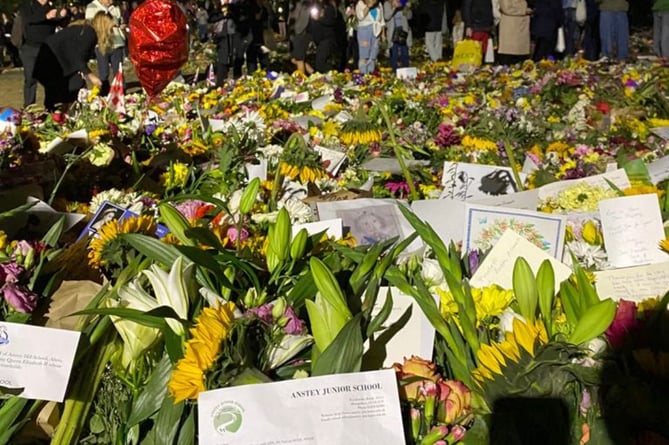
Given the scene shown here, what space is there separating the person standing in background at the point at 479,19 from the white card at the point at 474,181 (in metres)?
6.37

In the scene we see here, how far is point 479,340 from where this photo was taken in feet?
3.85

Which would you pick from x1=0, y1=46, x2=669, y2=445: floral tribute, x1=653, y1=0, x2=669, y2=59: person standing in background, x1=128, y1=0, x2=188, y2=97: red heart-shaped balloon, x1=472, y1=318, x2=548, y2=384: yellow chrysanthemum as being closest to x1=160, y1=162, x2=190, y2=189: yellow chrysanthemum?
Result: x1=0, y1=46, x2=669, y2=445: floral tribute

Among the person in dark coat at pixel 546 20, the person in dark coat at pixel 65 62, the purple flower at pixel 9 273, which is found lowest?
the purple flower at pixel 9 273

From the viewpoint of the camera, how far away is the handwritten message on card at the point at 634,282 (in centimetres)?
132

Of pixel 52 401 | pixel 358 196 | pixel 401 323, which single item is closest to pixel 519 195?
pixel 358 196

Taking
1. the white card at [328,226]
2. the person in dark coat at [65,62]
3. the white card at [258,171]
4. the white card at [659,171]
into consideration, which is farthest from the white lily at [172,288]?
the person in dark coat at [65,62]

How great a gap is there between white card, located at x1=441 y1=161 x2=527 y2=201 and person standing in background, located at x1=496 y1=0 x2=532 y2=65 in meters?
5.92

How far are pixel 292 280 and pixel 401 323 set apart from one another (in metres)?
0.23

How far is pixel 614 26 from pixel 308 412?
8.54m

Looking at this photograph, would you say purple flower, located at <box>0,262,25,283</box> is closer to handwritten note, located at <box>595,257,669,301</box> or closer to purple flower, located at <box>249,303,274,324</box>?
purple flower, located at <box>249,303,274,324</box>

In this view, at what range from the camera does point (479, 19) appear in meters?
8.09

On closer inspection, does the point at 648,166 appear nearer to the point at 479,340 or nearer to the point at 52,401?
the point at 479,340

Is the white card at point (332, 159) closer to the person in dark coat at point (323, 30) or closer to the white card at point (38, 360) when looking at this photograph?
the white card at point (38, 360)

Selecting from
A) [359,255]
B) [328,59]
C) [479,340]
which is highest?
[328,59]
